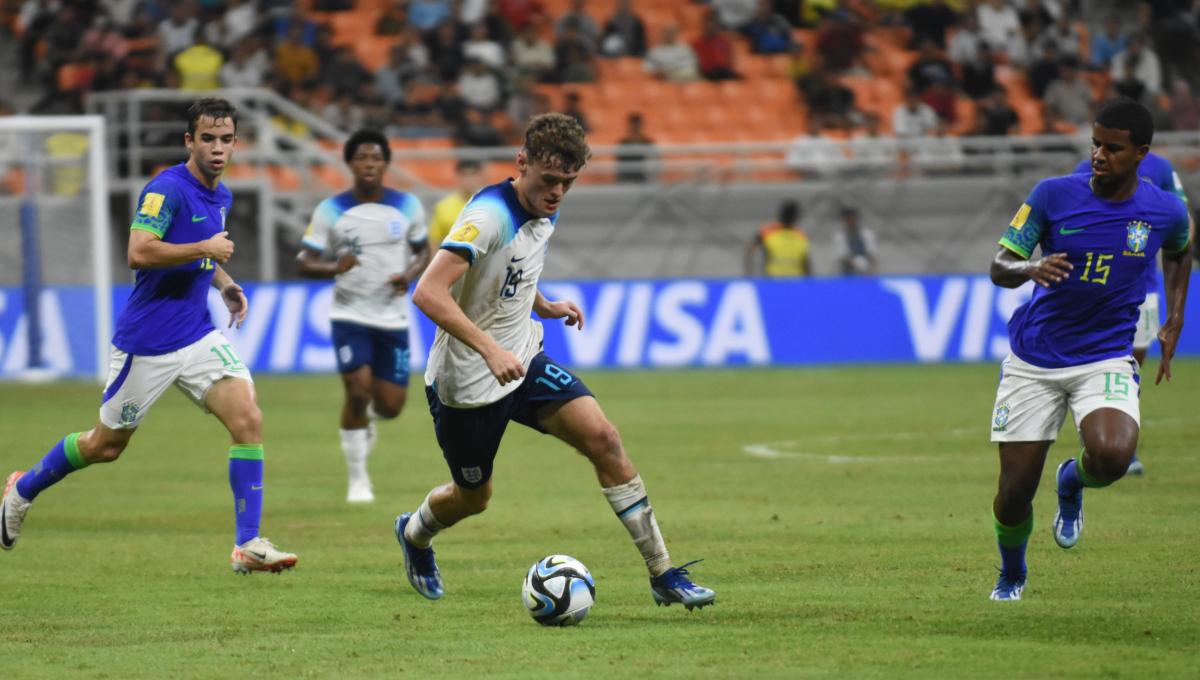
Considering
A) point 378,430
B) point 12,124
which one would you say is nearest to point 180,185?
point 378,430

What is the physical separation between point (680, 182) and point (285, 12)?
6924 millimetres

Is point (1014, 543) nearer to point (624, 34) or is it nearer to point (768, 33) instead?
point (624, 34)

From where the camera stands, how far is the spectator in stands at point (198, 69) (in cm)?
2811

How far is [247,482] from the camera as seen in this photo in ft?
31.8

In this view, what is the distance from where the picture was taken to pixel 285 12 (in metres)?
28.9

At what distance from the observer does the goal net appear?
23250 millimetres

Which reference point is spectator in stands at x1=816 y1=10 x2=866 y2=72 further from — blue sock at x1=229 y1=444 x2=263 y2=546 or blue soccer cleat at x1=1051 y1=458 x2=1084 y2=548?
blue sock at x1=229 y1=444 x2=263 y2=546

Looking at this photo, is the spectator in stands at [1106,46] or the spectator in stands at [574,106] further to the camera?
the spectator in stands at [1106,46]

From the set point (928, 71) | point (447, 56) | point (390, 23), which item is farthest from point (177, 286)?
point (928, 71)

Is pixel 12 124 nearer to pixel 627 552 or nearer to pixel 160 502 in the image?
pixel 160 502

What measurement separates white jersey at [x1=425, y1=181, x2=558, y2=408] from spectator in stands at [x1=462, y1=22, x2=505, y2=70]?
20721mm

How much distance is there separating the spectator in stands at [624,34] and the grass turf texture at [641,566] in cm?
1307

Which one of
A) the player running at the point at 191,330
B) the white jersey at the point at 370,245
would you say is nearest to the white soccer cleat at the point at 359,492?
the white jersey at the point at 370,245

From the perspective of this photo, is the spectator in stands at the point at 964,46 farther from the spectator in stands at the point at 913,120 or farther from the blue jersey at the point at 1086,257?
the blue jersey at the point at 1086,257
